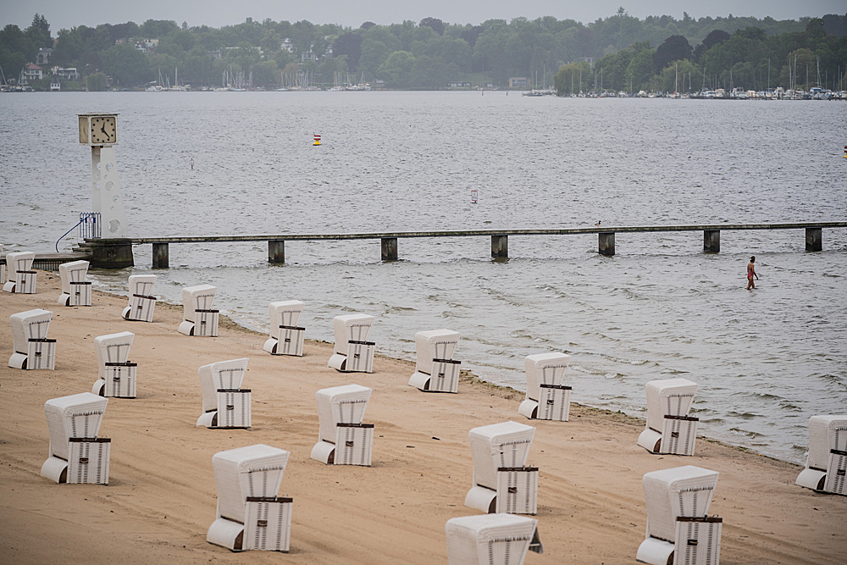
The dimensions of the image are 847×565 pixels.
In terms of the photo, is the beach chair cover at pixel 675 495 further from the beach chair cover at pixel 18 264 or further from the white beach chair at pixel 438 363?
the beach chair cover at pixel 18 264

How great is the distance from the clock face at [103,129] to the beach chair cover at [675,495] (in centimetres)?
2796

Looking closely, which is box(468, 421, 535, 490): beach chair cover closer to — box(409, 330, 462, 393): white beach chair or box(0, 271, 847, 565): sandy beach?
box(0, 271, 847, 565): sandy beach

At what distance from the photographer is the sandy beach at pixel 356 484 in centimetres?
1012

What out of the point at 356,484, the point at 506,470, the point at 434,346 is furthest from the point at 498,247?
the point at 506,470

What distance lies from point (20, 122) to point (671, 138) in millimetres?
126971

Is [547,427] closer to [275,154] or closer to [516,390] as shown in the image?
[516,390]

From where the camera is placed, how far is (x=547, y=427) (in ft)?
53.9

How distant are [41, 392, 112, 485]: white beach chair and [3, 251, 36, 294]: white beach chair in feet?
56.0

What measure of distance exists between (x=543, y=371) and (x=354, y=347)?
4.74m

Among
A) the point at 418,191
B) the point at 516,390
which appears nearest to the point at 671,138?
the point at 418,191

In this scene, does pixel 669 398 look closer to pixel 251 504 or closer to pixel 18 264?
pixel 251 504

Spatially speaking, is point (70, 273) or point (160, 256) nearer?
point (70, 273)

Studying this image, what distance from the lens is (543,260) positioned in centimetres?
4319

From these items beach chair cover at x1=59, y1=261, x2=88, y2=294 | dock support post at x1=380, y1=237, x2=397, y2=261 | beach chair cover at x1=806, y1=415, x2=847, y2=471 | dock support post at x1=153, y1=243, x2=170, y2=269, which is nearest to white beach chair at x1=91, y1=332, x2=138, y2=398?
beach chair cover at x1=59, y1=261, x2=88, y2=294
